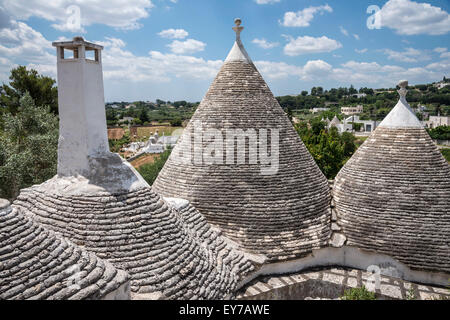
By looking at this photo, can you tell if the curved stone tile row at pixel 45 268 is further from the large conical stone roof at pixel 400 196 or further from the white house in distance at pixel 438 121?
the white house in distance at pixel 438 121

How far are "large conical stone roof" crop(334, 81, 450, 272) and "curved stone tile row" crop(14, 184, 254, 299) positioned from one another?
16.4ft

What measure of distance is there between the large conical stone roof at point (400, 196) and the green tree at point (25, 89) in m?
19.5

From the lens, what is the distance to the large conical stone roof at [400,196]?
9.84 m

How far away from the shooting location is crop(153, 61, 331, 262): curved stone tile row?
392 inches

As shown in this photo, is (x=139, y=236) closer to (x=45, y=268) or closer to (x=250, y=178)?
(x=45, y=268)

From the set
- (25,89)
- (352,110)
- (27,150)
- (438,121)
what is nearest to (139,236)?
(27,150)

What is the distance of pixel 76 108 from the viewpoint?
7.27 meters

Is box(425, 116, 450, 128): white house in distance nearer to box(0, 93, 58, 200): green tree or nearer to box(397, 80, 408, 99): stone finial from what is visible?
box(397, 80, 408, 99): stone finial

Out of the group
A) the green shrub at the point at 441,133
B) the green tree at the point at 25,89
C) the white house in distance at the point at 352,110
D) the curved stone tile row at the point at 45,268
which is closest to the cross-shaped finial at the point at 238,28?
the curved stone tile row at the point at 45,268

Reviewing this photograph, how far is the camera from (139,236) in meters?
6.96

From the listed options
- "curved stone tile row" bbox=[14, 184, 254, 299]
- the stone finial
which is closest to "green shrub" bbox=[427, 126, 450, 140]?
the stone finial

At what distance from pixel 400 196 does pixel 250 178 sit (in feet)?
15.0

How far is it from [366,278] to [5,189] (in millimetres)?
15742
